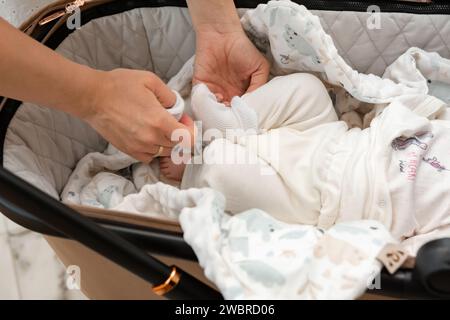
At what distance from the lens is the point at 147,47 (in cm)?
106

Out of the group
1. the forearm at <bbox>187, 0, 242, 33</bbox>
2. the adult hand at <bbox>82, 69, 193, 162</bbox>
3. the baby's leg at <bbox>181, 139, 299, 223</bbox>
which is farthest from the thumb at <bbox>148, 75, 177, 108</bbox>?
the forearm at <bbox>187, 0, 242, 33</bbox>

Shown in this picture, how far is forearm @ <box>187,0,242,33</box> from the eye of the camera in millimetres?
958

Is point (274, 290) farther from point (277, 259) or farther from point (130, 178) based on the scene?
point (130, 178)

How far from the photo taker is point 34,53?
2.28 ft

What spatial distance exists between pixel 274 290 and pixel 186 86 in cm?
53

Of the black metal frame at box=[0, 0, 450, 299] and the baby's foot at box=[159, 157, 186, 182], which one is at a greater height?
the black metal frame at box=[0, 0, 450, 299]

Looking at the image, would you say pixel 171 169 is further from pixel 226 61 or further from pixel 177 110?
pixel 226 61

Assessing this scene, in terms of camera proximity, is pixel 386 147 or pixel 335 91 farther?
pixel 335 91

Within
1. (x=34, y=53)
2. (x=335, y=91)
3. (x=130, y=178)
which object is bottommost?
(x=130, y=178)

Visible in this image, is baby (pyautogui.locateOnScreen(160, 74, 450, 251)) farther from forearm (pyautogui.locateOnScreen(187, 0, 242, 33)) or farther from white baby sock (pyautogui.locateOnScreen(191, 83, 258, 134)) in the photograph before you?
forearm (pyautogui.locateOnScreen(187, 0, 242, 33))

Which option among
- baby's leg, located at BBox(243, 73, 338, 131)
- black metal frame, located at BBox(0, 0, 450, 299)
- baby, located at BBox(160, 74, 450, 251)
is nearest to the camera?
black metal frame, located at BBox(0, 0, 450, 299)

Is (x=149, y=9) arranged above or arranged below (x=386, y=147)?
above

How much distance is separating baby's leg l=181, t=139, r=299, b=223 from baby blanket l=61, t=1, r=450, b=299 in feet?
0.28
